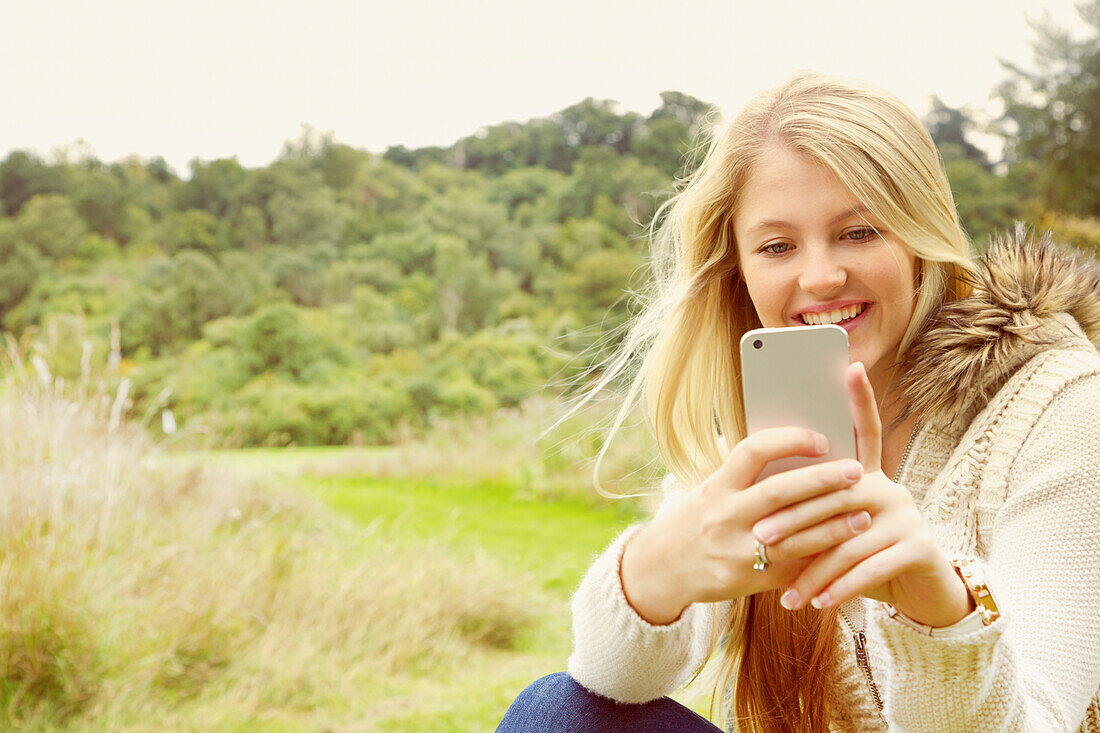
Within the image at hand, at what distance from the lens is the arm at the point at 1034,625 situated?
96 cm

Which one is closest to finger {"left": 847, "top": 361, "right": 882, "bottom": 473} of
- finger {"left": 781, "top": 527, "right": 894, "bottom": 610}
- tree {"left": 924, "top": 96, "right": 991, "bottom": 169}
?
finger {"left": 781, "top": 527, "right": 894, "bottom": 610}

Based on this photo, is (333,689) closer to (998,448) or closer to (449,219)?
(998,448)

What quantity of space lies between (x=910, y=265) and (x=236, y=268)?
11.4 m

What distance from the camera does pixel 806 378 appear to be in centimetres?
99

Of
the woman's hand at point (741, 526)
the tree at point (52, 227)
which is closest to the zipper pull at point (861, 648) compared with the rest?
the woman's hand at point (741, 526)

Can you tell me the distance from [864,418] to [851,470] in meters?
0.11

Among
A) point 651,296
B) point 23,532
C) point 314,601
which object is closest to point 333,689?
point 314,601

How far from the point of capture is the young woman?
0.94m

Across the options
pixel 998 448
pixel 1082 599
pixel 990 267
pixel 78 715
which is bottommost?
pixel 78 715

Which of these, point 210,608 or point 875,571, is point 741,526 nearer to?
point 875,571

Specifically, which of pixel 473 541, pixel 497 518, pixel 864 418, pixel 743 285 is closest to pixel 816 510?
pixel 864 418

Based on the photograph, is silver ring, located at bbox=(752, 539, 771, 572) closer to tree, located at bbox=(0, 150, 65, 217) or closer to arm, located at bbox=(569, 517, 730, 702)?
arm, located at bbox=(569, 517, 730, 702)

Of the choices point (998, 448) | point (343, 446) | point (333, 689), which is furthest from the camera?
point (343, 446)

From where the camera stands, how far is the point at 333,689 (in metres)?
3.59
